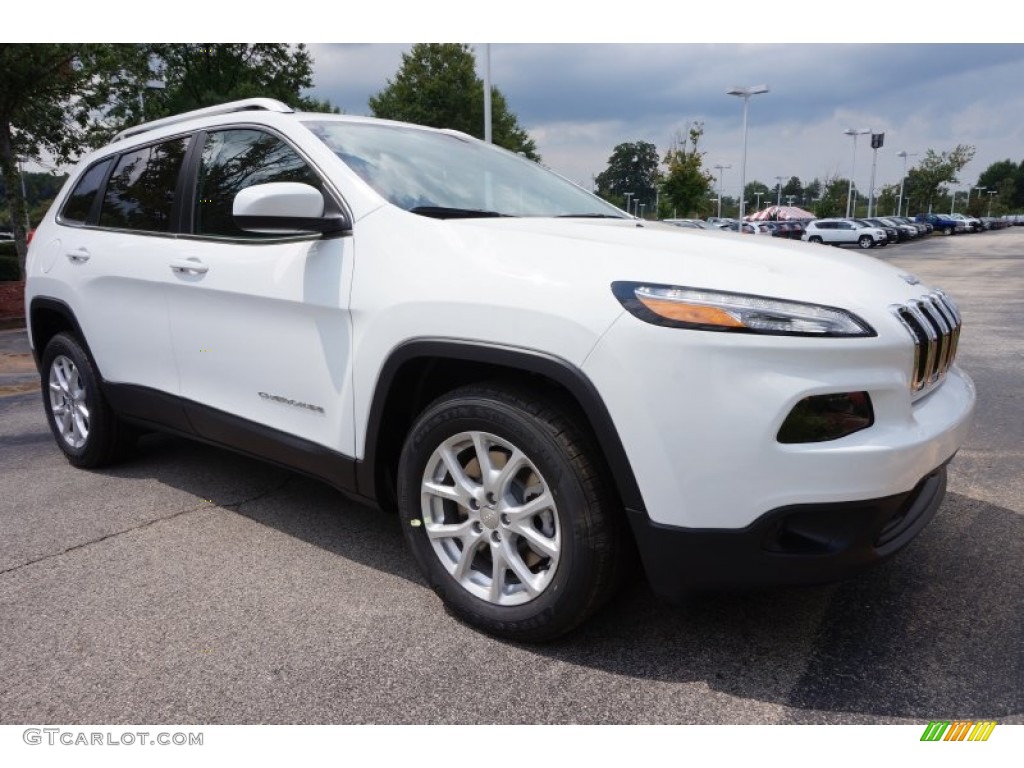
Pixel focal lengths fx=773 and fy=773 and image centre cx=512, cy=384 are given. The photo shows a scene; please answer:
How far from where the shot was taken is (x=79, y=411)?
13.6ft

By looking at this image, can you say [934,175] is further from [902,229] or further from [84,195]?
[84,195]

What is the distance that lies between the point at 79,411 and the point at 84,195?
114cm

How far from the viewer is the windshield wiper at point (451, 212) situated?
264 centimetres

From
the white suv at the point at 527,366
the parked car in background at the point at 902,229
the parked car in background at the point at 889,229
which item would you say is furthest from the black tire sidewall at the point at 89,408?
the parked car in background at the point at 902,229

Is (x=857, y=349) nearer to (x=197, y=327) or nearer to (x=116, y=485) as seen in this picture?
(x=197, y=327)

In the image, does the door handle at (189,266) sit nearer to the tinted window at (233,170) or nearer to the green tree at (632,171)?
the tinted window at (233,170)

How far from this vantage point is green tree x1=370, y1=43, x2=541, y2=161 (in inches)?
1545

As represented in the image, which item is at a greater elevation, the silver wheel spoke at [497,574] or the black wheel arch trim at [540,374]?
the black wheel arch trim at [540,374]

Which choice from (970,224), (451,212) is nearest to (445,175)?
(451,212)

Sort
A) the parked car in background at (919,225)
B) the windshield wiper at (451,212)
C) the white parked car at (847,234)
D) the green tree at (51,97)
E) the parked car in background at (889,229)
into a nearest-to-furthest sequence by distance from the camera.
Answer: the windshield wiper at (451,212), the green tree at (51,97), the white parked car at (847,234), the parked car in background at (889,229), the parked car in background at (919,225)

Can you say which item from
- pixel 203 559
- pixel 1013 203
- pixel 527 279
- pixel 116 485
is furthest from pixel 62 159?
pixel 1013 203

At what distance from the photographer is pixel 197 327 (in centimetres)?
321

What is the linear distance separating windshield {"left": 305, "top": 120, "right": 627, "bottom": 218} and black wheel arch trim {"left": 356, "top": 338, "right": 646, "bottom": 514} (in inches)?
21.1
